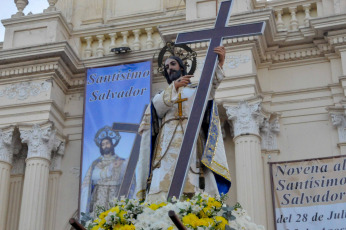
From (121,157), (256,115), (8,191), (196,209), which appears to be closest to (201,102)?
(196,209)

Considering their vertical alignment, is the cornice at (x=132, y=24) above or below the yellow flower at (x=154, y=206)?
above

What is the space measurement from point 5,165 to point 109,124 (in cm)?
189

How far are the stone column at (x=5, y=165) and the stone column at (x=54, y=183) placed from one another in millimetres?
722

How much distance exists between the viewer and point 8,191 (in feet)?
38.5

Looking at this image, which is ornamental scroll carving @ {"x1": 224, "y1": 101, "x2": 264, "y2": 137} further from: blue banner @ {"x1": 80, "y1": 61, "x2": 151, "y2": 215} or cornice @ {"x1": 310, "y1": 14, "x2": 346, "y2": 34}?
cornice @ {"x1": 310, "y1": 14, "x2": 346, "y2": 34}

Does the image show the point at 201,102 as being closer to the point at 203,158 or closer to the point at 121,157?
the point at 203,158

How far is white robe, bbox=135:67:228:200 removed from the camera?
5605 mm

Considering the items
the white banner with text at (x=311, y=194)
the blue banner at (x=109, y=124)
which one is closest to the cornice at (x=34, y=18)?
the blue banner at (x=109, y=124)

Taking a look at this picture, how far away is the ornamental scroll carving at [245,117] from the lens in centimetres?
1077

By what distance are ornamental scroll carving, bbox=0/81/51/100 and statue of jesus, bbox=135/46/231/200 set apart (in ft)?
20.7

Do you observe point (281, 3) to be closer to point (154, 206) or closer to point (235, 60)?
point (235, 60)

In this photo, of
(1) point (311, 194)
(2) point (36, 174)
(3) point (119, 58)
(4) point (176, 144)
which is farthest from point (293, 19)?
(4) point (176, 144)

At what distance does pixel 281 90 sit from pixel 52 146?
4.05 m

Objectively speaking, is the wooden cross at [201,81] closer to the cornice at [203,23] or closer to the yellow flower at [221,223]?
the yellow flower at [221,223]
